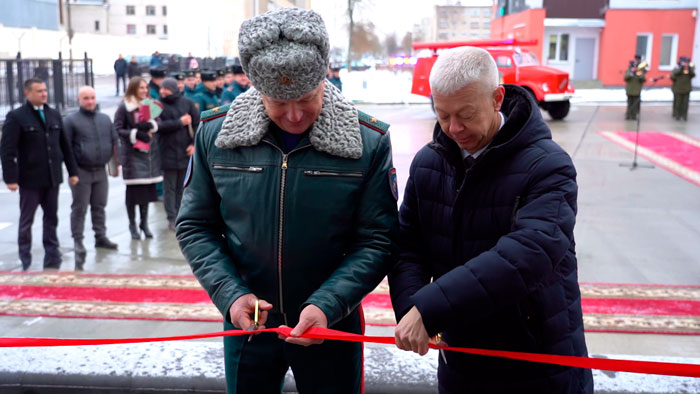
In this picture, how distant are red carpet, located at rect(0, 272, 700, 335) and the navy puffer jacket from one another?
9.30 ft

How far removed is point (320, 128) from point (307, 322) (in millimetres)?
598

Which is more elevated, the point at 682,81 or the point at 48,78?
the point at 682,81

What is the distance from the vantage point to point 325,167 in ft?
6.84

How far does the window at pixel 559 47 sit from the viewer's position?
3191 centimetres

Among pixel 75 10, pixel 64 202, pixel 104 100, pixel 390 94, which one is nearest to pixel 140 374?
pixel 64 202

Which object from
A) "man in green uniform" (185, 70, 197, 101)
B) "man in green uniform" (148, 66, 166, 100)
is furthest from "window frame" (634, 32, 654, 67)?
"man in green uniform" (148, 66, 166, 100)

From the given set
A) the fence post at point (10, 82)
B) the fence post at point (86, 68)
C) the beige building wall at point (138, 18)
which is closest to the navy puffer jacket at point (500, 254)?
the fence post at point (10, 82)

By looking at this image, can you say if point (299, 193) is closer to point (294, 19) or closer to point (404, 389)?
point (294, 19)

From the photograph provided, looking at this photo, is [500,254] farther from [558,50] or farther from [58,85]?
[558,50]

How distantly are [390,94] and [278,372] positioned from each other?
28954 millimetres

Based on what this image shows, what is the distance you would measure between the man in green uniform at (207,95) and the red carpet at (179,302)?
3854mm

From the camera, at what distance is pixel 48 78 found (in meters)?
14.2

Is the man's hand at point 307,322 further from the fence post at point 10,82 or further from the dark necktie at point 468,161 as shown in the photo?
the fence post at point 10,82

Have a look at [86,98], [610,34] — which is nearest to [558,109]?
[610,34]
